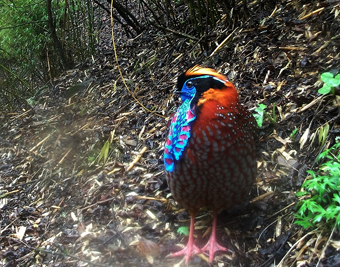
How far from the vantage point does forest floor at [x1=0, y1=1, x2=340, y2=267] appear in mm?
2354

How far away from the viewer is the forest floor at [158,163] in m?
2.35

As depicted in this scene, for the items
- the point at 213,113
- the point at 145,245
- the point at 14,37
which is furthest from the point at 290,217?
the point at 14,37

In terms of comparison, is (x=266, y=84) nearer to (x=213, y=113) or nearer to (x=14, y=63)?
(x=213, y=113)

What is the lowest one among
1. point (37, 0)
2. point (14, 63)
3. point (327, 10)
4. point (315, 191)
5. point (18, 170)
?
point (315, 191)

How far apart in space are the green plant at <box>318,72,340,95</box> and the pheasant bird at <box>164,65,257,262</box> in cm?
62

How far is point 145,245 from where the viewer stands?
248cm

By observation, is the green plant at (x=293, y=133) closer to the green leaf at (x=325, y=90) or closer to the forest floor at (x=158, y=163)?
the forest floor at (x=158, y=163)

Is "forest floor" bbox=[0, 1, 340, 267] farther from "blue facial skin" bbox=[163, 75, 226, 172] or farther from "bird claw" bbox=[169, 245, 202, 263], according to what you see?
"blue facial skin" bbox=[163, 75, 226, 172]

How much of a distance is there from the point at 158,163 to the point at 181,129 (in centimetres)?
115

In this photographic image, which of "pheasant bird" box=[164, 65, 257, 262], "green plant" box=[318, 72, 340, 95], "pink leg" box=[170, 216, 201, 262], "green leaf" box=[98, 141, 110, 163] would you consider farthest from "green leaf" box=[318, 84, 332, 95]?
"green leaf" box=[98, 141, 110, 163]

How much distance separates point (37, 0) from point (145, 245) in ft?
14.4

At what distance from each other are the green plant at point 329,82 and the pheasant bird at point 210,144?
62 centimetres

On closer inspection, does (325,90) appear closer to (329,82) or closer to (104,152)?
(329,82)

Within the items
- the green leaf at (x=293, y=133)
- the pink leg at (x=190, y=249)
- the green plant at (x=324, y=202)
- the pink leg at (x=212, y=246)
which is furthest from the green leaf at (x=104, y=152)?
the green plant at (x=324, y=202)
